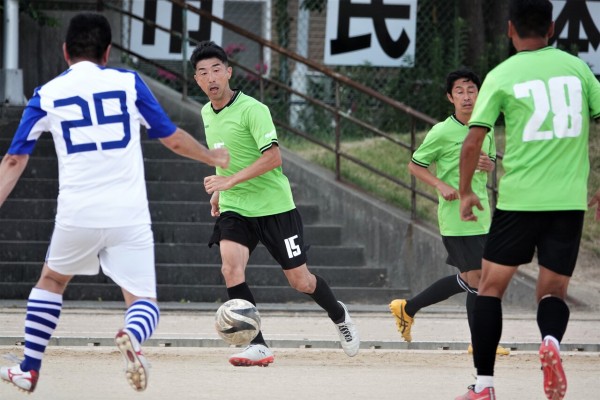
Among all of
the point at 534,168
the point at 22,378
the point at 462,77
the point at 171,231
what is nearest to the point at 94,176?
the point at 22,378

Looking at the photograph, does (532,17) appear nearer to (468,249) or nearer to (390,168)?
(468,249)

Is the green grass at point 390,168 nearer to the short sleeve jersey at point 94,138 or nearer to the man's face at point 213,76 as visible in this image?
the man's face at point 213,76

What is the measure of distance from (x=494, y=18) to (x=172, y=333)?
9746 millimetres

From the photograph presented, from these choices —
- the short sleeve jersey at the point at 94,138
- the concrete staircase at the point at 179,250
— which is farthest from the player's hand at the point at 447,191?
the concrete staircase at the point at 179,250

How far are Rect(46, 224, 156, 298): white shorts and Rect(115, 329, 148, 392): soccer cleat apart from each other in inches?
14.6

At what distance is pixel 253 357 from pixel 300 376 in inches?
13.7

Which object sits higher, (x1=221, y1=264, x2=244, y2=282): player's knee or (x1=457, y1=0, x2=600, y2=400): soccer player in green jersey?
(x1=457, y1=0, x2=600, y2=400): soccer player in green jersey

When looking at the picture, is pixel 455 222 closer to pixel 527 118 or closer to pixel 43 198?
pixel 527 118

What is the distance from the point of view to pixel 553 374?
261 inches

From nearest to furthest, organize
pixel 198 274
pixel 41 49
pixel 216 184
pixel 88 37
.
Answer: pixel 88 37 → pixel 216 184 → pixel 198 274 → pixel 41 49

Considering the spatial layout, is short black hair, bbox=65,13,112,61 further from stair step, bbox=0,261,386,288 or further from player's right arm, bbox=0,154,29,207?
stair step, bbox=0,261,386,288

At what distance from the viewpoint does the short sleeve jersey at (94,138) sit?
669 centimetres

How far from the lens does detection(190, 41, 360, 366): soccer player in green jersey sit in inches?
352

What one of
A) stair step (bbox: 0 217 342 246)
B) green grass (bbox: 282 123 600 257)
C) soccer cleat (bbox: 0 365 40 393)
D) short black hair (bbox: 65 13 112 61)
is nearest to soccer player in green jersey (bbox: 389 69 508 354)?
short black hair (bbox: 65 13 112 61)
